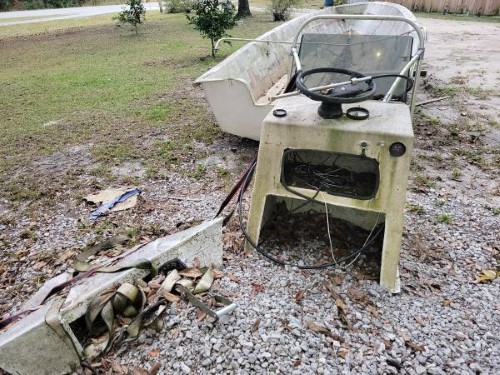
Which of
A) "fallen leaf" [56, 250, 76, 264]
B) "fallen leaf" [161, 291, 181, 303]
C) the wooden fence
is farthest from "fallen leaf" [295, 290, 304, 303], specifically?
the wooden fence

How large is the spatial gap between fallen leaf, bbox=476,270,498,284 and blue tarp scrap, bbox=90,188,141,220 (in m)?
3.12

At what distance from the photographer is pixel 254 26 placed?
48.1 ft

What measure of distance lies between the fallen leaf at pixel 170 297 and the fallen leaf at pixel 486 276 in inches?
80.0

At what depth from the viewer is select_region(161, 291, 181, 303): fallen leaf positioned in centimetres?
223

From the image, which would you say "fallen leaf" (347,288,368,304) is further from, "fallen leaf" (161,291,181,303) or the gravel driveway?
"fallen leaf" (161,291,181,303)

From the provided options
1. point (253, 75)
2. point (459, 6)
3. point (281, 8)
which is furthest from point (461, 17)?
point (253, 75)

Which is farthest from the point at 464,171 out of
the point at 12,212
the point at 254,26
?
the point at 254,26

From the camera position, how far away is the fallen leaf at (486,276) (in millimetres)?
2693

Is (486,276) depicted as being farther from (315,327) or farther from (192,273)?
(192,273)

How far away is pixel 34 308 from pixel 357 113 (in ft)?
7.65

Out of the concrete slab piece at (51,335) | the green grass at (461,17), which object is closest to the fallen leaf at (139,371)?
the concrete slab piece at (51,335)

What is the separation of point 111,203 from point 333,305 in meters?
A: 2.47

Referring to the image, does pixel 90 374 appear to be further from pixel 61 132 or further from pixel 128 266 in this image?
pixel 61 132

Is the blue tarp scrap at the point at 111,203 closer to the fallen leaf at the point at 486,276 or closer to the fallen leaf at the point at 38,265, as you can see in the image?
the fallen leaf at the point at 38,265
